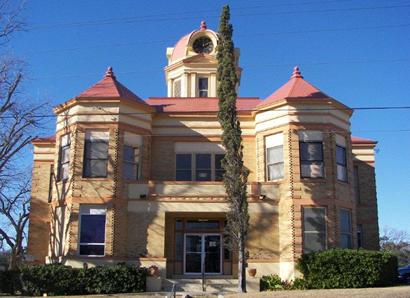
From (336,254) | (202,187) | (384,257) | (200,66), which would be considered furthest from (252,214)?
(200,66)

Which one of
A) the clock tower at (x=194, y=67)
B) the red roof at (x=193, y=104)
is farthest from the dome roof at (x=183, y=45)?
the red roof at (x=193, y=104)

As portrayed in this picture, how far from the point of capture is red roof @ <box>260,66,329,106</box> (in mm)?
28328

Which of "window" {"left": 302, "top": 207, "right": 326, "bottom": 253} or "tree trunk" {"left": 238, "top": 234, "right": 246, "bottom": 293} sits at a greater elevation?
"window" {"left": 302, "top": 207, "right": 326, "bottom": 253}

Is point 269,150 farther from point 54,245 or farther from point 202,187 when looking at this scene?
point 54,245

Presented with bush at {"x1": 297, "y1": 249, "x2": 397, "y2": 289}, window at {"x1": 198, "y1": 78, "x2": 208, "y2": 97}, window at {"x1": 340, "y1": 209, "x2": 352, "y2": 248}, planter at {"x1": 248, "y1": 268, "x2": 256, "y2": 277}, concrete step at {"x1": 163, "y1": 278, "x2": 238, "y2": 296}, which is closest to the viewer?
bush at {"x1": 297, "y1": 249, "x2": 397, "y2": 289}

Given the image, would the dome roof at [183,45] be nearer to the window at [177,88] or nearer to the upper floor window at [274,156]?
the window at [177,88]

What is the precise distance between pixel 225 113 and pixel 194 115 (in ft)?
17.0

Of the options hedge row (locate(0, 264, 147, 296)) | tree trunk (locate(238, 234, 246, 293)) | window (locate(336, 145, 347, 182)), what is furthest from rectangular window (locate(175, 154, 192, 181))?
window (locate(336, 145, 347, 182))

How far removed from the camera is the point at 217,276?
90.5 feet

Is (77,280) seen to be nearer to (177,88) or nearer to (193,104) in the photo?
(193,104)

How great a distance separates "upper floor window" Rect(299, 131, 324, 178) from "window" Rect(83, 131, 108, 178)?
369 inches

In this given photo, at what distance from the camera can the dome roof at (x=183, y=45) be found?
4188cm

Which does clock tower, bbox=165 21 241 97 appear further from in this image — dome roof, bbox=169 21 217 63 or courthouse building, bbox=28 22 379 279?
courthouse building, bbox=28 22 379 279

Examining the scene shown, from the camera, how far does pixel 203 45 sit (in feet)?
138
